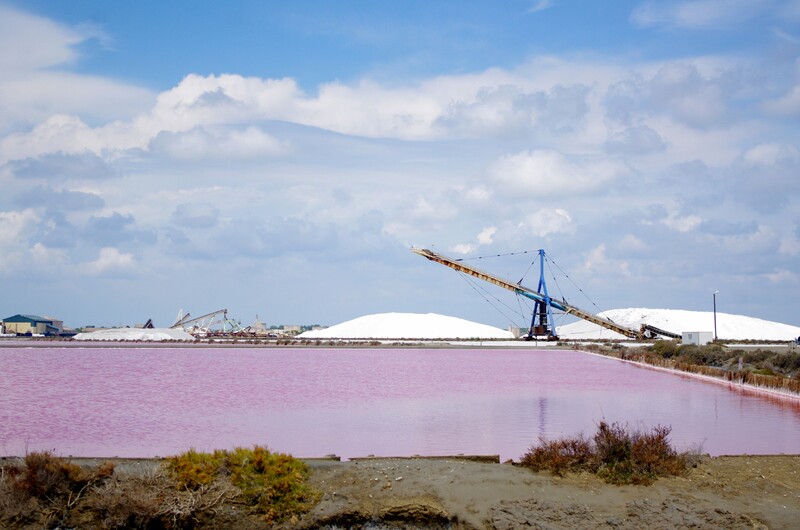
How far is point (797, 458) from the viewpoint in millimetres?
10828

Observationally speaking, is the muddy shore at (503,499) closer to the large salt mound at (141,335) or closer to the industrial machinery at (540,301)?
the industrial machinery at (540,301)

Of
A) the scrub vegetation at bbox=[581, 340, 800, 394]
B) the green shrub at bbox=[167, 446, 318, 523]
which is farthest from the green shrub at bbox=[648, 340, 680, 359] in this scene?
the green shrub at bbox=[167, 446, 318, 523]

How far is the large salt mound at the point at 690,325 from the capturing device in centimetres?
9088

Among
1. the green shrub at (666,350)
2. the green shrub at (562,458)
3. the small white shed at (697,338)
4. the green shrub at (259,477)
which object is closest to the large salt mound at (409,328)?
the small white shed at (697,338)

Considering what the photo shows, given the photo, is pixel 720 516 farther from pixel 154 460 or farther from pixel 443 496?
pixel 154 460

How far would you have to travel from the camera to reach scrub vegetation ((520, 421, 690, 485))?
31.0 feet

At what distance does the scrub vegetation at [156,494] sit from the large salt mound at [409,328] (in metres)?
79.5

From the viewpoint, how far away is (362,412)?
60.6ft

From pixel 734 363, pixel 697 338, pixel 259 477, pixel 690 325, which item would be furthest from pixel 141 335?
pixel 259 477

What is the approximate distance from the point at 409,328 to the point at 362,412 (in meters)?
74.2

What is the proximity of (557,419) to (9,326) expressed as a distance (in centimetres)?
11404

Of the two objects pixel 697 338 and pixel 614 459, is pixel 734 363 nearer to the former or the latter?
pixel 697 338

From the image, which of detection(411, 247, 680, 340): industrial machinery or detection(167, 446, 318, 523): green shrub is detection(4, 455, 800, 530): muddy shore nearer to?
detection(167, 446, 318, 523): green shrub

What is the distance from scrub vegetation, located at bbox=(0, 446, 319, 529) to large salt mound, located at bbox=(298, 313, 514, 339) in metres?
79.5
